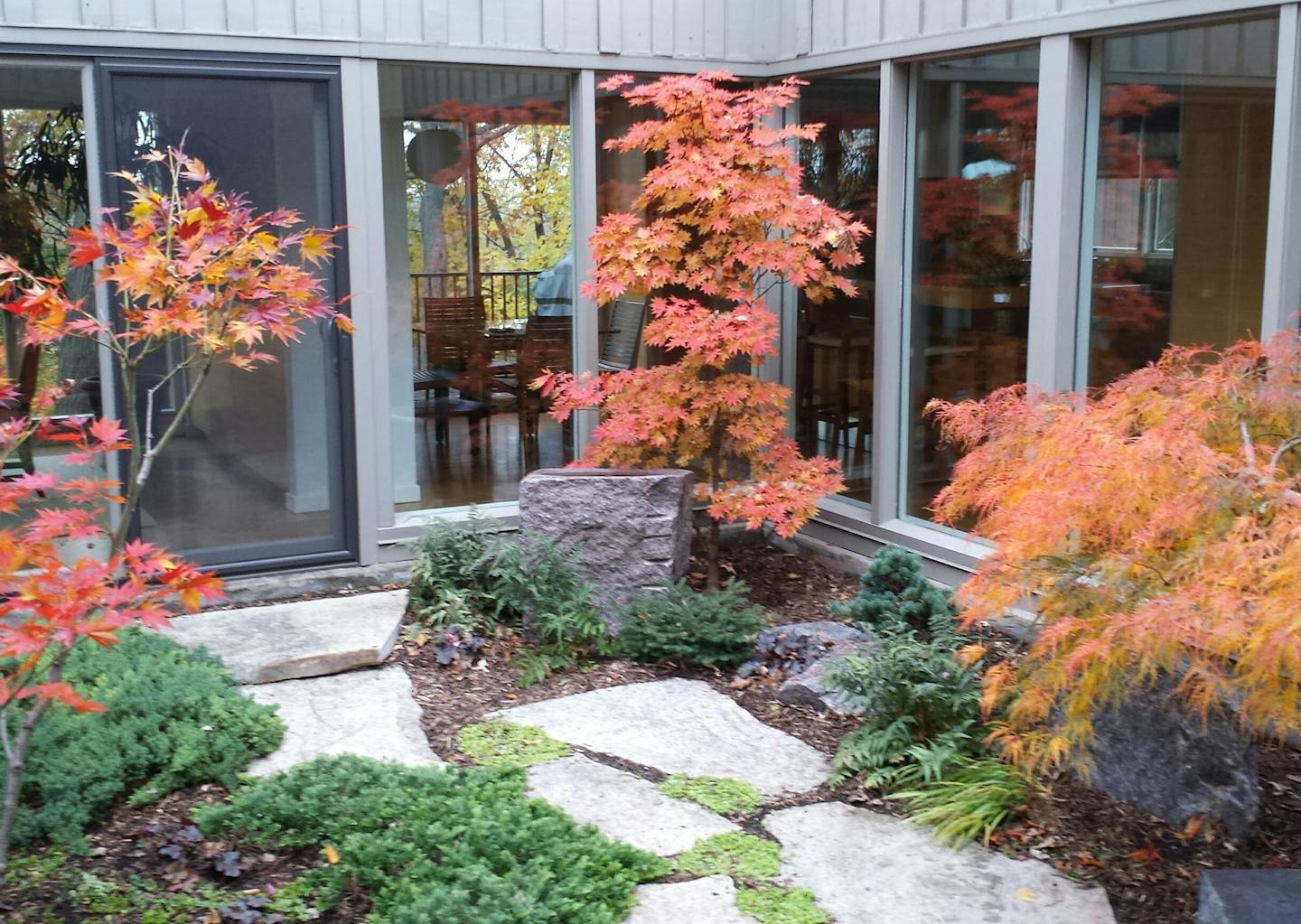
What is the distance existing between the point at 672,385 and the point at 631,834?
2799 mm

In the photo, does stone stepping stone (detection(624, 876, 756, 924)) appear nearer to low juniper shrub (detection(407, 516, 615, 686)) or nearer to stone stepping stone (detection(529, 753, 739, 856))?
stone stepping stone (detection(529, 753, 739, 856))

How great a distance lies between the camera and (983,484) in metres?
4.52

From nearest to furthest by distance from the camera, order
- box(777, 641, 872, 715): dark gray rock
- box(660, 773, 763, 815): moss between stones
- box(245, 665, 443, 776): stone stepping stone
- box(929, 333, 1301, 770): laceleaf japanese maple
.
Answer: box(929, 333, 1301, 770): laceleaf japanese maple < box(660, 773, 763, 815): moss between stones < box(245, 665, 443, 776): stone stepping stone < box(777, 641, 872, 715): dark gray rock

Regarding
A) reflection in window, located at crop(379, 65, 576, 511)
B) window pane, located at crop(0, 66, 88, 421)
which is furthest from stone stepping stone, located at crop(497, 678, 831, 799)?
window pane, located at crop(0, 66, 88, 421)

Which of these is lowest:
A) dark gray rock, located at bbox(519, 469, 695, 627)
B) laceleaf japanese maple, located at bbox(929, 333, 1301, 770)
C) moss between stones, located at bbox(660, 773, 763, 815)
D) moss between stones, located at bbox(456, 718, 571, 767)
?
moss between stones, located at bbox(660, 773, 763, 815)

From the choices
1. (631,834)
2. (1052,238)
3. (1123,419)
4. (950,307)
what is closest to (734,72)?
(950,307)

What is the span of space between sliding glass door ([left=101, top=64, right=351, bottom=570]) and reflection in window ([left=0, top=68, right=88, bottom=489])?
21cm

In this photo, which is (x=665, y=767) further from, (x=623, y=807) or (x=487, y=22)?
(x=487, y=22)

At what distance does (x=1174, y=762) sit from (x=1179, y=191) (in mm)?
2422

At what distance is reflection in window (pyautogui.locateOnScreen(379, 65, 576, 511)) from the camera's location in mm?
6805

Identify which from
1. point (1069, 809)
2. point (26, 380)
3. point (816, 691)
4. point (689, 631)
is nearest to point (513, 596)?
point (689, 631)

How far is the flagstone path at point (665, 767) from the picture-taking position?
375cm

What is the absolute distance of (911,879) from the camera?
3.90 meters

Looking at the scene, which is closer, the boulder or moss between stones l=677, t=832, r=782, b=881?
moss between stones l=677, t=832, r=782, b=881
